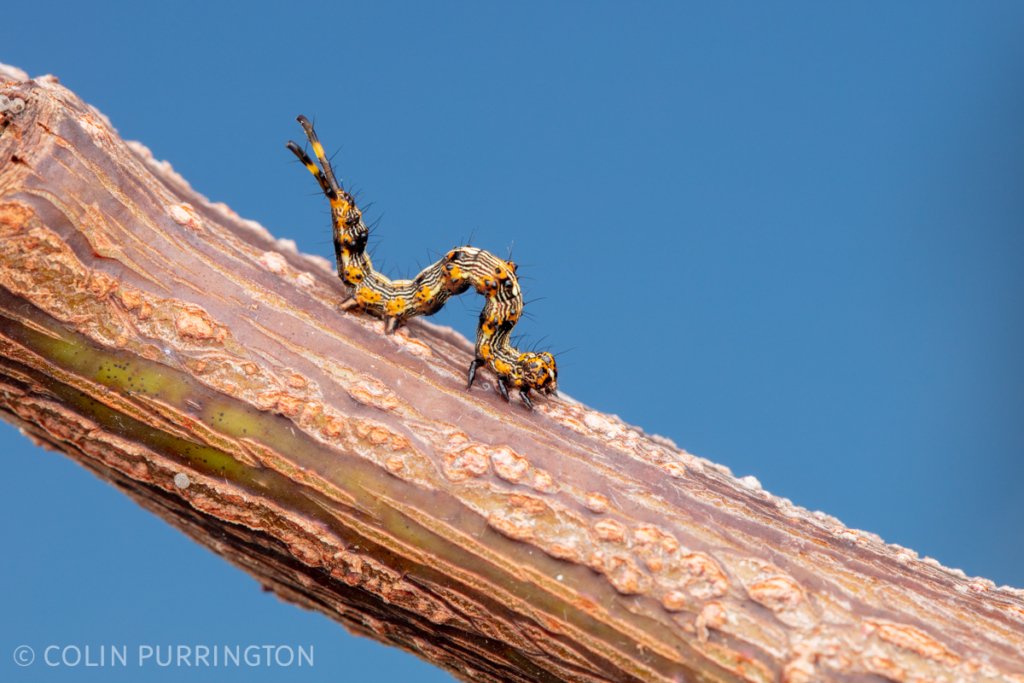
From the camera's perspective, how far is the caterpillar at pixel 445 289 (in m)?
3.95

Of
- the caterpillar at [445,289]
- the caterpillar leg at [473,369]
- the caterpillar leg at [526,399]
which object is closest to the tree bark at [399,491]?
the caterpillar leg at [473,369]

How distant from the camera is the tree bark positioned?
3.18 meters

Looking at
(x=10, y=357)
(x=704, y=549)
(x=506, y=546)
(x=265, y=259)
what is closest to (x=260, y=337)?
(x=265, y=259)

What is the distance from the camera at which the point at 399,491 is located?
332 centimetres

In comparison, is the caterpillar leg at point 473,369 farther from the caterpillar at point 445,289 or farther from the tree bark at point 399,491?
the tree bark at point 399,491

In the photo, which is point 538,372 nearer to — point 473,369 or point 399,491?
point 473,369

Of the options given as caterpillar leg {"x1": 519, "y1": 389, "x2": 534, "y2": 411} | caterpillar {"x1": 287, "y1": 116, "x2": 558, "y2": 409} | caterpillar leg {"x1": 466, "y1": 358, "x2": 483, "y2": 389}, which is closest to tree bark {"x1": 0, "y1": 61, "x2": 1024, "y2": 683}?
caterpillar leg {"x1": 466, "y1": 358, "x2": 483, "y2": 389}

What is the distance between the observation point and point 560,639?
326cm

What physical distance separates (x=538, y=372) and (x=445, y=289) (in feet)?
2.45

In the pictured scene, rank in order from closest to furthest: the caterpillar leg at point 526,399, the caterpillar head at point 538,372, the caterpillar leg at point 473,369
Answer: the caterpillar leg at point 473,369, the caterpillar leg at point 526,399, the caterpillar head at point 538,372

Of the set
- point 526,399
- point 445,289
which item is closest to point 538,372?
point 526,399

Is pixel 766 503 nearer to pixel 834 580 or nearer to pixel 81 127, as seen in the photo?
pixel 834 580

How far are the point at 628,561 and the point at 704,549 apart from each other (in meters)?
0.28

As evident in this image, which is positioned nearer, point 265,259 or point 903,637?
point 903,637
